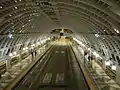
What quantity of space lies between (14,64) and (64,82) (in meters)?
14.3

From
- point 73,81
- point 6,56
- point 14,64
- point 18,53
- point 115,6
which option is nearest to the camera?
point 115,6

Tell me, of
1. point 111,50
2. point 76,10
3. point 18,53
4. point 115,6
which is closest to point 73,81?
point 111,50

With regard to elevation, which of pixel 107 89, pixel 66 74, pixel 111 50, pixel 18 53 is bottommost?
pixel 107 89

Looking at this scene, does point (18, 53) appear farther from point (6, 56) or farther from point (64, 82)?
point (64, 82)

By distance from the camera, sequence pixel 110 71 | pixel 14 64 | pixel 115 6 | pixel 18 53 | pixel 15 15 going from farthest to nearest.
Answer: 1. pixel 18 53
2. pixel 14 64
3. pixel 110 71
4. pixel 15 15
5. pixel 115 6

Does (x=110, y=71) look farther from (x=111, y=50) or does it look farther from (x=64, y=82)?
(x=64, y=82)

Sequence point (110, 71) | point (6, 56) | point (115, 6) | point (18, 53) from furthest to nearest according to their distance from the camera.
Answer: point (18, 53), point (6, 56), point (110, 71), point (115, 6)

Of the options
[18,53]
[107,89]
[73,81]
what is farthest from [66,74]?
[18,53]

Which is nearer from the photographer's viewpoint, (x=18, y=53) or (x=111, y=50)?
(x=111, y=50)

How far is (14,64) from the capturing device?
35062 millimetres

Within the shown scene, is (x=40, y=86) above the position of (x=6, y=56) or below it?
below

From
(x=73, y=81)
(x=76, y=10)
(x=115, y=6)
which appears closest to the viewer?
(x=115, y=6)

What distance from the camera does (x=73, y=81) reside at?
24219mm

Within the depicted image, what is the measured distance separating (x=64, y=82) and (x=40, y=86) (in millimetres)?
3185
